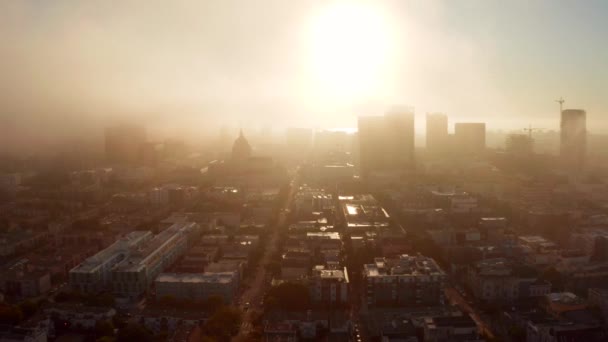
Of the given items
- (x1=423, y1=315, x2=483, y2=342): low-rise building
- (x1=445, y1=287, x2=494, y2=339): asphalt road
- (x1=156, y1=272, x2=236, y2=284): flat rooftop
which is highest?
(x1=156, y1=272, x2=236, y2=284): flat rooftop

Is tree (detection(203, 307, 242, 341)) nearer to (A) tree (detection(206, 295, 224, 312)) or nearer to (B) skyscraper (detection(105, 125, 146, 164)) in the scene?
(A) tree (detection(206, 295, 224, 312))

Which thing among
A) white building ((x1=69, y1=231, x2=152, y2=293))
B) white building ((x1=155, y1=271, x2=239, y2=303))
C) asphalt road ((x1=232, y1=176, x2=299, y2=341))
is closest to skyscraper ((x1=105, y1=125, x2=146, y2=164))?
asphalt road ((x1=232, y1=176, x2=299, y2=341))

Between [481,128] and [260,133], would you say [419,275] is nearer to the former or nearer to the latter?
[481,128]

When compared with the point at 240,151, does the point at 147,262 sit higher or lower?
lower

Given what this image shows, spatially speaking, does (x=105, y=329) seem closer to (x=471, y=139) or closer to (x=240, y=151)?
(x=240, y=151)

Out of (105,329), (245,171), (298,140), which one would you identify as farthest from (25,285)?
(298,140)

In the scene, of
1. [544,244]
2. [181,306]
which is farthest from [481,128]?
[181,306]
